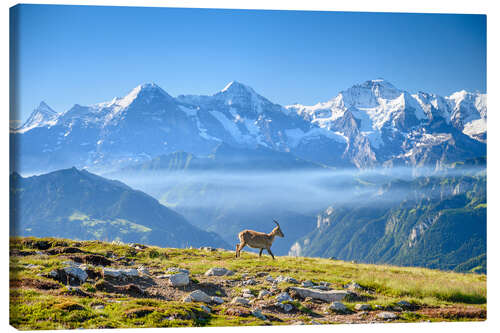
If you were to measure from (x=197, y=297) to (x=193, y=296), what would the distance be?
0.13 m

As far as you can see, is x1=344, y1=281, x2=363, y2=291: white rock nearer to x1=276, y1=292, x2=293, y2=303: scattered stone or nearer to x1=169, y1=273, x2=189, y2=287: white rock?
x1=276, y1=292, x2=293, y2=303: scattered stone

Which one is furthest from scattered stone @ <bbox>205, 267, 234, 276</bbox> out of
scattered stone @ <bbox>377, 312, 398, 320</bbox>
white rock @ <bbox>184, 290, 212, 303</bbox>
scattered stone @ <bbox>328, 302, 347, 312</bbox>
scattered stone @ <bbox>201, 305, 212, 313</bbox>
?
scattered stone @ <bbox>377, 312, 398, 320</bbox>

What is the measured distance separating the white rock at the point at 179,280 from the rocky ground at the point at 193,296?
1.4 inches

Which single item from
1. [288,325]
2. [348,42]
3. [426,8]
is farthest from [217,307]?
[348,42]

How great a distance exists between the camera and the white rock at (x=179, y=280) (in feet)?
55.9

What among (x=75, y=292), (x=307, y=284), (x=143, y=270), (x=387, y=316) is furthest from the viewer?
(x=143, y=270)

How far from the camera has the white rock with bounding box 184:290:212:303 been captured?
15.6 m

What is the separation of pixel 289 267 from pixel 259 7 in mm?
11733

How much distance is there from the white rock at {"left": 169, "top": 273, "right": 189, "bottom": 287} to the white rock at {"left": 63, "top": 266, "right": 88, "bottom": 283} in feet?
9.52

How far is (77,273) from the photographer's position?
54.0 ft

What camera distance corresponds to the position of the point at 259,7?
21797 mm

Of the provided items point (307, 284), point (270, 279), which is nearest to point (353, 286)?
point (307, 284)

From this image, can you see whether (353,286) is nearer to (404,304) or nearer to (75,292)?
(404,304)
